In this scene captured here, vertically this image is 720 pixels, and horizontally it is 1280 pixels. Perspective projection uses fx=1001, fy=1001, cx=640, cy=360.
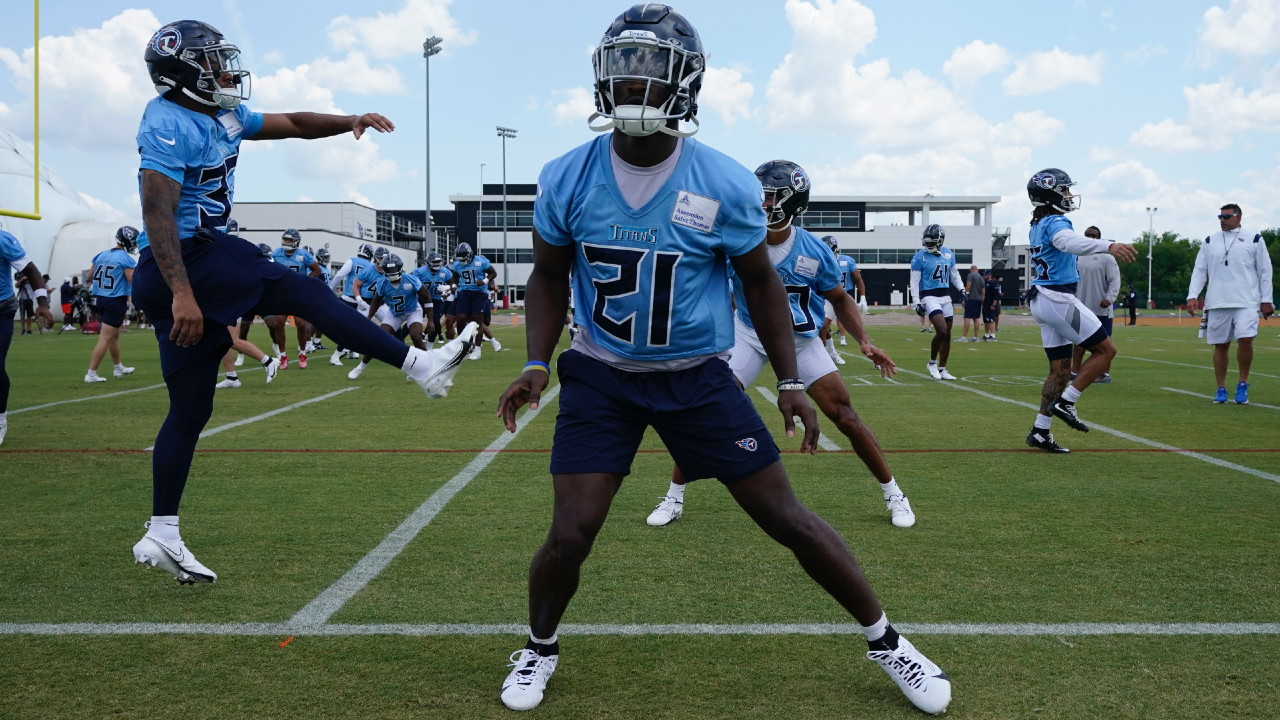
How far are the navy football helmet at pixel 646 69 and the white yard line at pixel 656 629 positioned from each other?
1.82 meters

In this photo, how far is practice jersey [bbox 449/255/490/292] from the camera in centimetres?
1958

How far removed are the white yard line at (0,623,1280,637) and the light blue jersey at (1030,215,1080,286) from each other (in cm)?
499

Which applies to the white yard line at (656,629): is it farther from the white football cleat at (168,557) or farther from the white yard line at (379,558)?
the white football cleat at (168,557)

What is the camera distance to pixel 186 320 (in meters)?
3.67

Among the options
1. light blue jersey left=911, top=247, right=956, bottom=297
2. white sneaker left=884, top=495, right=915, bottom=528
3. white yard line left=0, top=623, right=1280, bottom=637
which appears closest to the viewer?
white yard line left=0, top=623, right=1280, bottom=637

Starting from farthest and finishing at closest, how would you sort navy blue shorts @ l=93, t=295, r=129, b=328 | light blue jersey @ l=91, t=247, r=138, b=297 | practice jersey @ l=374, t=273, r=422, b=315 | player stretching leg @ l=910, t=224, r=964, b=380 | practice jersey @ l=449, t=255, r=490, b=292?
1. practice jersey @ l=449, t=255, r=490, b=292
2. practice jersey @ l=374, t=273, r=422, b=315
3. player stretching leg @ l=910, t=224, r=964, b=380
4. navy blue shorts @ l=93, t=295, r=129, b=328
5. light blue jersey @ l=91, t=247, r=138, b=297

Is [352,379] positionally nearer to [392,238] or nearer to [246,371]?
[246,371]

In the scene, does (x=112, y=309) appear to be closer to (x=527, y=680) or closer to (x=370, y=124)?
(x=370, y=124)

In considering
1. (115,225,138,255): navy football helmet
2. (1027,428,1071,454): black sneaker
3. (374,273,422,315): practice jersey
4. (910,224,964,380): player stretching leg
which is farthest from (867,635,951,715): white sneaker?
(374,273,422,315): practice jersey

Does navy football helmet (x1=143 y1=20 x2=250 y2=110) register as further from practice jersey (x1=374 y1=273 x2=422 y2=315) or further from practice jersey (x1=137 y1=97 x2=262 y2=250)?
practice jersey (x1=374 y1=273 x2=422 y2=315)

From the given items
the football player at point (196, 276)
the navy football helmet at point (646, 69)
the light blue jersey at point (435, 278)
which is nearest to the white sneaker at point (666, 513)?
the football player at point (196, 276)

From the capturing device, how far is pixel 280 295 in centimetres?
399

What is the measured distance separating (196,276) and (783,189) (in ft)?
9.98

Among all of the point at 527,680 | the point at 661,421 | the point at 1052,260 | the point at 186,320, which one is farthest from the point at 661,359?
the point at 1052,260
